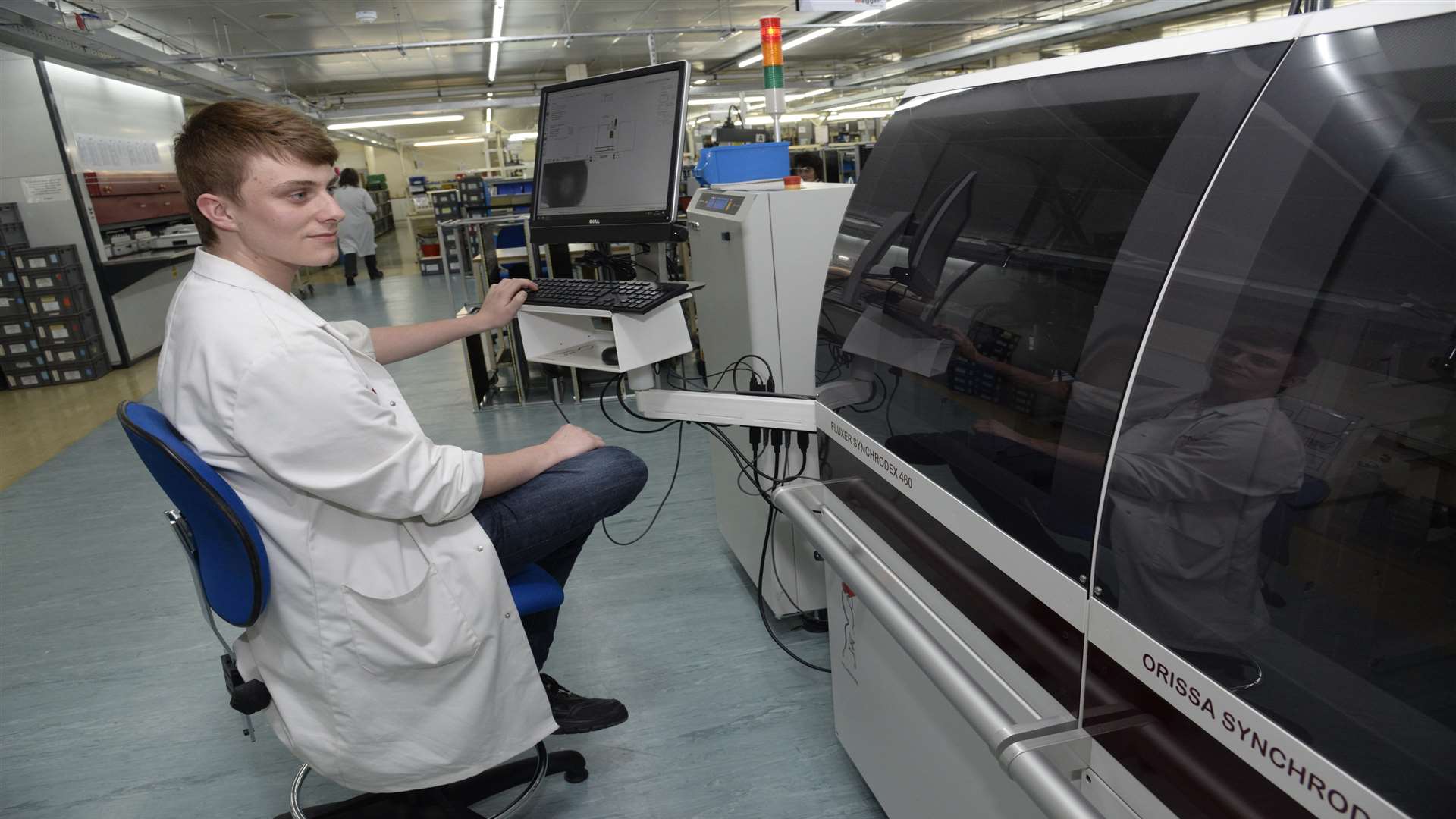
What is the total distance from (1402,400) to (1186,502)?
17 centimetres

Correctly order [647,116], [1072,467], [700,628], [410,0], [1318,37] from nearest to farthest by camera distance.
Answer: [1318,37]
[1072,467]
[647,116]
[700,628]
[410,0]

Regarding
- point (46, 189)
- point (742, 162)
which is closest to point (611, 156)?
point (742, 162)

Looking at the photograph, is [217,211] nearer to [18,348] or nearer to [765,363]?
[765,363]

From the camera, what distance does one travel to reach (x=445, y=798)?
1.59m

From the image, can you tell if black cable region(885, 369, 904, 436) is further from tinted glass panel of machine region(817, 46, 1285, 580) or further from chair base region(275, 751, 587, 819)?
chair base region(275, 751, 587, 819)

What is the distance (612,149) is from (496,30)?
8911 millimetres

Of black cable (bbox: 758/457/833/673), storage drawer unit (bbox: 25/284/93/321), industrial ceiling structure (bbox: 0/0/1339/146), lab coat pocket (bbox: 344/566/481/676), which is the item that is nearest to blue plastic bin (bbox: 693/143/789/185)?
black cable (bbox: 758/457/833/673)

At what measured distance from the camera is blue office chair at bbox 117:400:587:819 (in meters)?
1.17

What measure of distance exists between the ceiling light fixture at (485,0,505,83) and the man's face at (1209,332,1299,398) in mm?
8678

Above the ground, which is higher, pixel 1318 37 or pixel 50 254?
pixel 1318 37

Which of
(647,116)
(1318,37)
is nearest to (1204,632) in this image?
(1318,37)

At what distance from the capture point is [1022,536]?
2.96ft

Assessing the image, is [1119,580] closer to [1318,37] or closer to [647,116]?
[1318,37]

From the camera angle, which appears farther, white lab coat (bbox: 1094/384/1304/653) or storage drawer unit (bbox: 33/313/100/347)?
storage drawer unit (bbox: 33/313/100/347)
